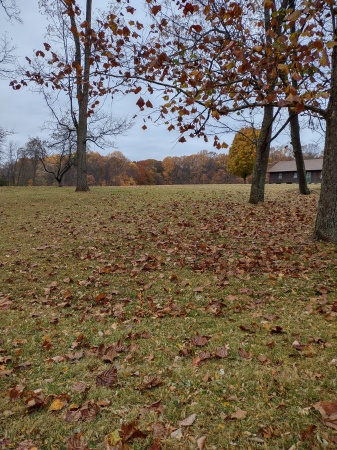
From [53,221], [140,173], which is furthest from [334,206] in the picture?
[140,173]

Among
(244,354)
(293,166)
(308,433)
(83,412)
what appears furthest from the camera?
(293,166)

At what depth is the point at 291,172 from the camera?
58.2 metres

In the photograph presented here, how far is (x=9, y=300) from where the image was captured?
546cm

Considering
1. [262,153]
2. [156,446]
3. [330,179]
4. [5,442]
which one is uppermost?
[262,153]

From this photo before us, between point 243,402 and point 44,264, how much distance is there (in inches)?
215

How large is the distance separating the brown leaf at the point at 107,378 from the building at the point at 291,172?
191 feet

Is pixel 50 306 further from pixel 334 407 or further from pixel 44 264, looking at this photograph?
pixel 334 407

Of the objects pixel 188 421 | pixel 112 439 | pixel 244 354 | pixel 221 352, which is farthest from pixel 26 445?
pixel 244 354

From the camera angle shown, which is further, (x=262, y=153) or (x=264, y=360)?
(x=262, y=153)

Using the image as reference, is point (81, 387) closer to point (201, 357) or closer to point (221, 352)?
point (201, 357)

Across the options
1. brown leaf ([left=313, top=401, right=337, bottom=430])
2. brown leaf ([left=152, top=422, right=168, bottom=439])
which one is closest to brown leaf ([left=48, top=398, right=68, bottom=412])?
brown leaf ([left=152, top=422, right=168, bottom=439])

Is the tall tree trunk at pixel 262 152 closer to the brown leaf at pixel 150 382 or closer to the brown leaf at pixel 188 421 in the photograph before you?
the brown leaf at pixel 150 382

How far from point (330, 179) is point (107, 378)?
6036 mm

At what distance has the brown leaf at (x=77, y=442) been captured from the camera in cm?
250
